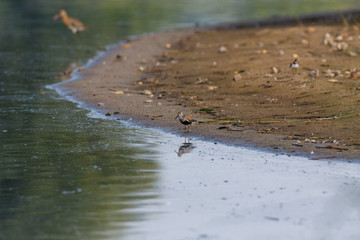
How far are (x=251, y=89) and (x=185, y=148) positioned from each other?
335 cm

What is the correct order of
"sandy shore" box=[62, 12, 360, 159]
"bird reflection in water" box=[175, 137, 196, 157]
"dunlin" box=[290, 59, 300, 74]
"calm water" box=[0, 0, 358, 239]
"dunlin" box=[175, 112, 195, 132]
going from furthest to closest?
"dunlin" box=[290, 59, 300, 74], "dunlin" box=[175, 112, 195, 132], "sandy shore" box=[62, 12, 360, 159], "bird reflection in water" box=[175, 137, 196, 157], "calm water" box=[0, 0, 358, 239]

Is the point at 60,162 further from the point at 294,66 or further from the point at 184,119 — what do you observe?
the point at 294,66

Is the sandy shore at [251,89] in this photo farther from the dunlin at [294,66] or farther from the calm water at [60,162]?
the calm water at [60,162]

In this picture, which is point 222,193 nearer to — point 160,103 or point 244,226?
point 244,226

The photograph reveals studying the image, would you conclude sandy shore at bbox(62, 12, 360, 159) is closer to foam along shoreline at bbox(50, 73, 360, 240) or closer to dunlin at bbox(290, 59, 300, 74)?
dunlin at bbox(290, 59, 300, 74)

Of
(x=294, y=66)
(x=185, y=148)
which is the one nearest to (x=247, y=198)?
(x=185, y=148)

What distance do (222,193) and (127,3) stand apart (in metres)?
29.9

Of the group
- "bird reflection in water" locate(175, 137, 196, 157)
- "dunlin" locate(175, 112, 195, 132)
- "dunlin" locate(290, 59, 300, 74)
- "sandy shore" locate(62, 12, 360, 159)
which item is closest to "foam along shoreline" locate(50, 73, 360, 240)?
"bird reflection in water" locate(175, 137, 196, 157)

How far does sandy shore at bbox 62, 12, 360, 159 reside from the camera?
8.14 meters

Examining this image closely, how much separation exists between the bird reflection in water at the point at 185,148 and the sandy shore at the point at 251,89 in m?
0.38

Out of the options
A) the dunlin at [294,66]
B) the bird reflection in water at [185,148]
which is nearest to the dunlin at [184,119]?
the bird reflection in water at [185,148]

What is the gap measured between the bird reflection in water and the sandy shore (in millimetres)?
378

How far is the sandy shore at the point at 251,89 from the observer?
814cm

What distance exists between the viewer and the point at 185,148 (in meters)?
7.73
